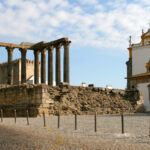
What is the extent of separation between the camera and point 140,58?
177ft

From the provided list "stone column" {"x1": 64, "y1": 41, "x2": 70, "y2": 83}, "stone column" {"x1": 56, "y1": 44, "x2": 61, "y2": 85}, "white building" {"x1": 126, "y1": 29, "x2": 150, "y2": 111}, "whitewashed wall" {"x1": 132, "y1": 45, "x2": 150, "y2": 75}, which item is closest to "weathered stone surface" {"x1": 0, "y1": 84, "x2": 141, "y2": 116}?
"stone column" {"x1": 64, "y1": 41, "x2": 70, "y2": 83}

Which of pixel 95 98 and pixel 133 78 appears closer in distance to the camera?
pixel 95 98

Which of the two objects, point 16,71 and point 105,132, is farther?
point 16,71

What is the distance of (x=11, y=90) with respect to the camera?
26.1 meters

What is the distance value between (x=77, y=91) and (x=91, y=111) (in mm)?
2176

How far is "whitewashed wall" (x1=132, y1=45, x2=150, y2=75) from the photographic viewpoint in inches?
2093

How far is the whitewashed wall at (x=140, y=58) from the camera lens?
5315 centimetres

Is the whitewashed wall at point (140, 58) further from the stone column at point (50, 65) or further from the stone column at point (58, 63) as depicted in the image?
the stone column at point (58, 63)

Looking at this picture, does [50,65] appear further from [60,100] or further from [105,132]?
[105,132]

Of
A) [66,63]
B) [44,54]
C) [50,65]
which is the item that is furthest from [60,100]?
[44,54]

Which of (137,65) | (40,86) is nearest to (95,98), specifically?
(40,86)

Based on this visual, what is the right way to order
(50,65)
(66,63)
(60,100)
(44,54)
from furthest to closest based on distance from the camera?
(44,54)
(50,65)
(66,63)
(60,100)

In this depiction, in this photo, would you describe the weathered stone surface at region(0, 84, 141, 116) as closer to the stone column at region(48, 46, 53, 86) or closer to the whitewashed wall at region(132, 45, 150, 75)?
the stone column at region(48, 46, 53, 86)

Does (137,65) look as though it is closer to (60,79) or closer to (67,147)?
(60,79)
